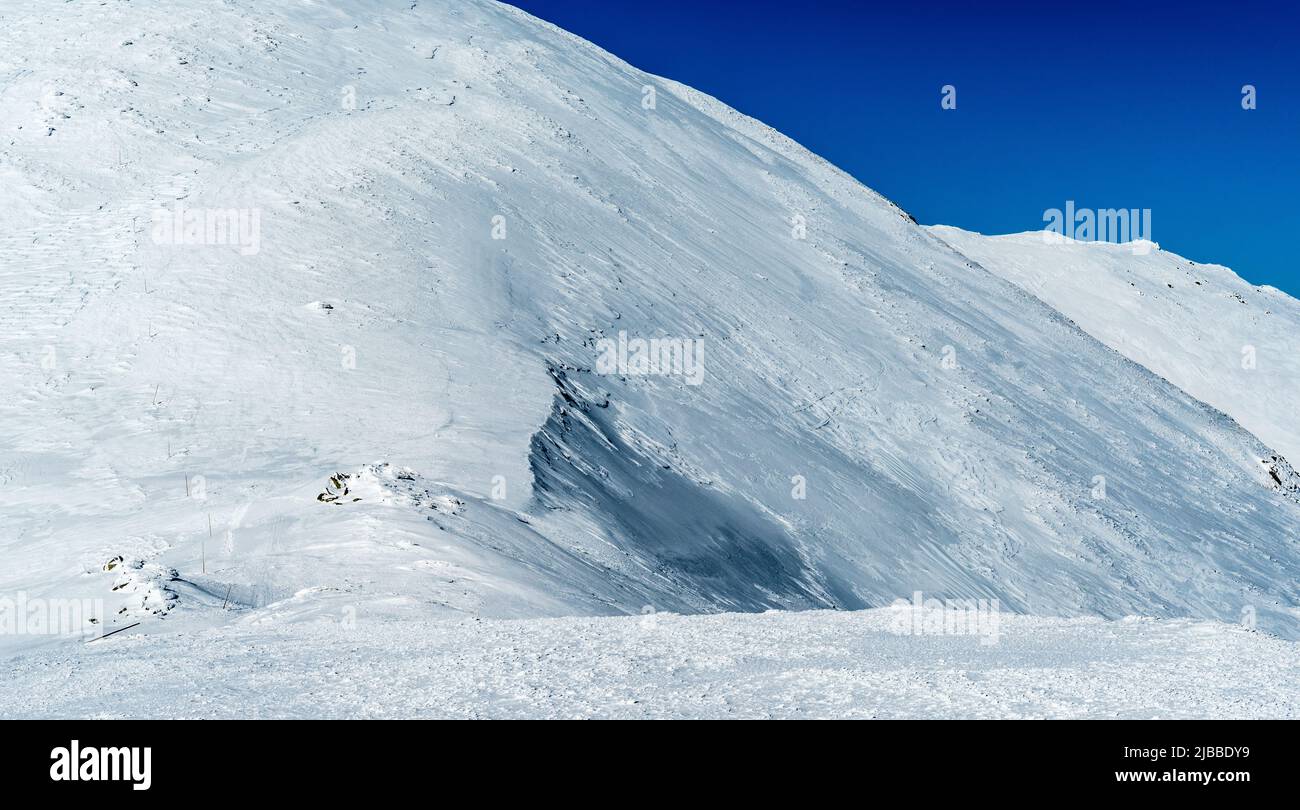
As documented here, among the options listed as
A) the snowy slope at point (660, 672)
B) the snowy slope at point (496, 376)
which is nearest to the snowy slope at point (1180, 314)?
the snowy slope at point (496, 376)

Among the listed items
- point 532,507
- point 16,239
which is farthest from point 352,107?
point 532,507

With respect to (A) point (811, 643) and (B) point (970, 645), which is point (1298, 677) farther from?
(A) point (811, 643)

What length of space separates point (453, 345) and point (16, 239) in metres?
10.5

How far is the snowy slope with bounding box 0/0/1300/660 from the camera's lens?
42.2 feet

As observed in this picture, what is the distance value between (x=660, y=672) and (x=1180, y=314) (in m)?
69.2

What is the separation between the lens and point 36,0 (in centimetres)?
3725

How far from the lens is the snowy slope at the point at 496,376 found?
42.2 ft

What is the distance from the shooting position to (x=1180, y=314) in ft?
221

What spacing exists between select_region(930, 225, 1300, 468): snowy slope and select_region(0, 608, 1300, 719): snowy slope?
55.9 m
